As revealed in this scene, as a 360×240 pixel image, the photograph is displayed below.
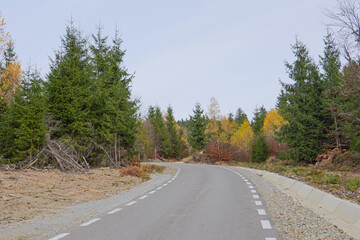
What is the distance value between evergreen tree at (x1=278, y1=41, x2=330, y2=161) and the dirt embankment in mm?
21697

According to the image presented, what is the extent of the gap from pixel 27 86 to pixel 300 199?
50.9 feet

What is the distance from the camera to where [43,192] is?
10656 mm

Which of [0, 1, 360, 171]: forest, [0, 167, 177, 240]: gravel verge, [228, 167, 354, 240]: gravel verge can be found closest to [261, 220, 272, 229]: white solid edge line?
[228, 167, 354, 240]: gravel verge

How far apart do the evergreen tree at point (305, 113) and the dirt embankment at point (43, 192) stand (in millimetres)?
21697

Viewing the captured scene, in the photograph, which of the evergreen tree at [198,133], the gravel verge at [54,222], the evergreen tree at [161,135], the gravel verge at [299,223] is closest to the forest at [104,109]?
the gravel verge at [54,222]

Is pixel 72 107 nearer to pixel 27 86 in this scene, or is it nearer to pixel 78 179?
pixel 27 86

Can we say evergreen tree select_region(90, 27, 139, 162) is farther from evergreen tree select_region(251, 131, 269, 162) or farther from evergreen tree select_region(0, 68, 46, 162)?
evergreen tree select_region(251, 131, 269, 162)

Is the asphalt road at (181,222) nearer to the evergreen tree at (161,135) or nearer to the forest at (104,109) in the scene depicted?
the forest at (104,109)

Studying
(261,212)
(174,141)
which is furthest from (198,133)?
(261,212)

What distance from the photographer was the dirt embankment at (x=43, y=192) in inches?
311

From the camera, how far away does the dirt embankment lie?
7.90 metres

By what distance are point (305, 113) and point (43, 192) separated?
27.8 meters

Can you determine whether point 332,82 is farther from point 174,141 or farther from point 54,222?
point 174,141

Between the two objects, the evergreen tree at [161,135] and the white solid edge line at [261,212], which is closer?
the white solid edge line at [261,212]
